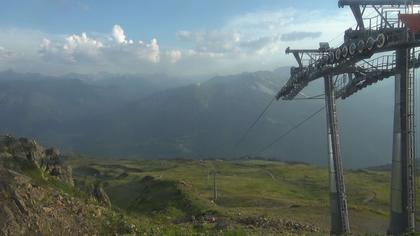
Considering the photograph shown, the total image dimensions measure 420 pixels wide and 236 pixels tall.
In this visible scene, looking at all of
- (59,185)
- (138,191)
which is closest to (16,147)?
(59,185)

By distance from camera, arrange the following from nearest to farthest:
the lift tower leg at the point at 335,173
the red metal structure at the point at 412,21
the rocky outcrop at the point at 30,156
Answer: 1. the red metal structure at the point at 412,21
2. the rocky outcrop at the point at 30,156
3. the lift tower leg at the point at 335,173

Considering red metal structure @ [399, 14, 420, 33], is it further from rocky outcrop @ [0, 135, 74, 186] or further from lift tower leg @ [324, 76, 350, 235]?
rocky outcrop @ [0, 135, 74, 186]

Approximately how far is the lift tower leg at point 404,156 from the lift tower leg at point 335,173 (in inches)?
423

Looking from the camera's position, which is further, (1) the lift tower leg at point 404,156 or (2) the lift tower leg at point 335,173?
(2) the lift tower leg at point 335,173

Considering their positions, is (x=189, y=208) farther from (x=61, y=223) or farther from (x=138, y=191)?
(x=61, y=223)

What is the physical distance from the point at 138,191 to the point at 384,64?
68533mm

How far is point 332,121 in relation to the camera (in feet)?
160

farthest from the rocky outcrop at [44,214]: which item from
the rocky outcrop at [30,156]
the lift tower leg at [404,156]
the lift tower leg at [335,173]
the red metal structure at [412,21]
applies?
the lift tower leg at [335,173]

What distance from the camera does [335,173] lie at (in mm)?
48938

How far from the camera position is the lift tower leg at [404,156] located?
3709 cm

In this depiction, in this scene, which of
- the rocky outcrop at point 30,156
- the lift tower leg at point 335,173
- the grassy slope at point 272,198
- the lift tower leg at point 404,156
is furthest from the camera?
the grassy slope at point 272,198

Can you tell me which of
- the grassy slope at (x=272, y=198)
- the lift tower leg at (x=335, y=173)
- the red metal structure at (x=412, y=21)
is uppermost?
the red metal structure at (x=412, y=21)

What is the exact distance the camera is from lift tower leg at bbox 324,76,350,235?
159ft

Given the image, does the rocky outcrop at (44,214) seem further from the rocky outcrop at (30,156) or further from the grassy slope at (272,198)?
the rocky outcrop at (30,156)
